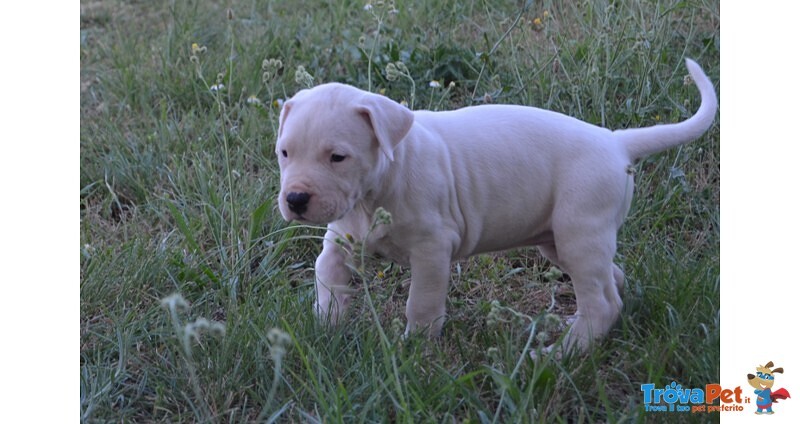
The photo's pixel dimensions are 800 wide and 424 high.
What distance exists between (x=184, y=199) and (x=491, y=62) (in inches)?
83.2

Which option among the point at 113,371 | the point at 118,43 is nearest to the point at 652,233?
the point at 113,371

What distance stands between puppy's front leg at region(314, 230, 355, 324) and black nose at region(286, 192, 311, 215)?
21.2 inches

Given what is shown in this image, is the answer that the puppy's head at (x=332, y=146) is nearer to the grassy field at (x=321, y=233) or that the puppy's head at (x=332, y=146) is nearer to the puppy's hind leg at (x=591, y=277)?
the grassy field at (x=321, y=233)

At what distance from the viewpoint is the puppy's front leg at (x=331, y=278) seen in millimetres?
3631

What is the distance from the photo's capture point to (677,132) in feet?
11.8

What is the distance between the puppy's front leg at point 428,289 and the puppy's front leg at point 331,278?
290 millimetres

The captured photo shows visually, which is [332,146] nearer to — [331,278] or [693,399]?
[331,278]

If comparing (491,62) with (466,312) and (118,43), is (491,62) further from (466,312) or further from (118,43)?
(118,43)

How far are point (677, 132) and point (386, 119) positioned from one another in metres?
1.25

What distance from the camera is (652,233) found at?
4.30 meters
